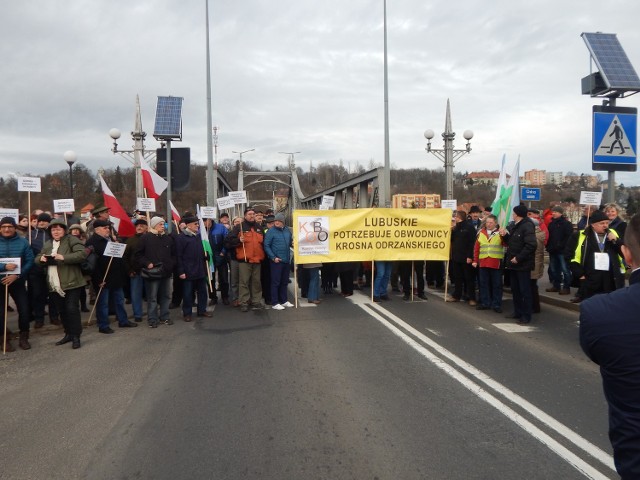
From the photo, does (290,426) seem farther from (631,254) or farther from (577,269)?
(577,269)

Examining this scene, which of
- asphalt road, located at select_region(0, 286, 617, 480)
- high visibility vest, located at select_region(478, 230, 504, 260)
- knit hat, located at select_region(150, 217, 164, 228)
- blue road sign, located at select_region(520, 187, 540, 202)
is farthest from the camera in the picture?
blue road sign, located at select_region(520, 187, 540, 202)

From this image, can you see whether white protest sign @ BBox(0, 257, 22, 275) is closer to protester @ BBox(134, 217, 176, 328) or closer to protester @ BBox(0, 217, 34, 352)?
protester @ BBox(0, 217, 34, 352)

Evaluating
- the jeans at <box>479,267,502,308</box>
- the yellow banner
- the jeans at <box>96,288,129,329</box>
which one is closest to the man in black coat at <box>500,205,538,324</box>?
the jeans at <box>479,267,502,308</box>

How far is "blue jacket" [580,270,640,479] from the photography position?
1.77m

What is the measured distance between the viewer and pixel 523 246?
802 cm

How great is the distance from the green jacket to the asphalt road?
3.08 ft

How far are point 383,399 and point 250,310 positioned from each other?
5230 mm

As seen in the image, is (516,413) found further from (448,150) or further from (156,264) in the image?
(448,150)

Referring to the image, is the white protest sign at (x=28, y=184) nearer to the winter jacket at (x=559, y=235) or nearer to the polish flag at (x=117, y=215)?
the polish flag at (x=117, y=215)

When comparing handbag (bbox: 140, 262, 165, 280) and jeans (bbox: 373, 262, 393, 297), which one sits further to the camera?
jeans (bbox: 373, 262, 393, 297)

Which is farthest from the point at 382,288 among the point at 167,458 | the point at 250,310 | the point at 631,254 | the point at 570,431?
the point at 631,254

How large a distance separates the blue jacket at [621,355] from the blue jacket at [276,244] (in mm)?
7847

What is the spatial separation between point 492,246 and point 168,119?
9.78 m

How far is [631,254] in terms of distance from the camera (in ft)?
6.59
